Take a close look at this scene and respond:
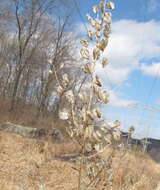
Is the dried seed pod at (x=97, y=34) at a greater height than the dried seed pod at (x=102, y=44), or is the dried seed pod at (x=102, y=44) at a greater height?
the dried seed pod at (x=97, y=34)

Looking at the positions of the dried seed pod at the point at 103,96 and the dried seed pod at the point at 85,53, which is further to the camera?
the dried seed pod at the point at 85,53

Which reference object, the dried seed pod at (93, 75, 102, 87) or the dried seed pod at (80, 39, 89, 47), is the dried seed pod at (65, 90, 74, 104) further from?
the dried seed pod at (80, 39, 89, 47)

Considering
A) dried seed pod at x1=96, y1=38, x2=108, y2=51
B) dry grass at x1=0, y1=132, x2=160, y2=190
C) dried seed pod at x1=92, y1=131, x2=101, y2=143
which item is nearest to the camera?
dried seed pod at x1=92, y1=131, x2=101, y2=143

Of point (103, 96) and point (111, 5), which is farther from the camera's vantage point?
point (111, 5)

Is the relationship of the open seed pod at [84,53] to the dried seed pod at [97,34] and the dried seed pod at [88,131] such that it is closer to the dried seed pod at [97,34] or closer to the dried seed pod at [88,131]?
the dried seed pod at [97,34]

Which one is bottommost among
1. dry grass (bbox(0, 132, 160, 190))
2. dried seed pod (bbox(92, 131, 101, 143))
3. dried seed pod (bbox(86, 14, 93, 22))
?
dry grass (bbox(0, 132, 160, 190))

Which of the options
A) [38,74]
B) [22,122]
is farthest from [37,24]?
[38,74]

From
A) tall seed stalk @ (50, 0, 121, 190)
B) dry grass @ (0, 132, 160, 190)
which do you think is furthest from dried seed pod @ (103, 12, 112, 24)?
dry grass @ (0, 132, 160, 190)

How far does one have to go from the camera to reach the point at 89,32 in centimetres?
126

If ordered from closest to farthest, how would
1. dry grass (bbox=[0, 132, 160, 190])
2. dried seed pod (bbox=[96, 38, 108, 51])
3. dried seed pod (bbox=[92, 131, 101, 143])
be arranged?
dried seed pod (bbox=[92, 131, 101, 143])
dried seed pod (bbox=[96, 38, 108, 51])
dry grass (bbox=[0, 132, 160, 190])

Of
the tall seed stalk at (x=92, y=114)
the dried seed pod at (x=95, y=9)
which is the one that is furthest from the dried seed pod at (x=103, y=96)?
the dried seed pod at (x=95, y=9)

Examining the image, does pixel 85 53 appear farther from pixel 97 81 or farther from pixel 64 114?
pixel 64 114

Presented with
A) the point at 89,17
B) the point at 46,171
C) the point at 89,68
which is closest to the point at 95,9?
the point at 89,17

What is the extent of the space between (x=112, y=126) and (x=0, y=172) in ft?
14.7
